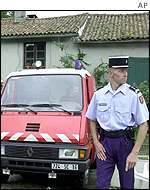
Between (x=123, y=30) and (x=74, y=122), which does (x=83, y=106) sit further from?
(x=123, y=30)

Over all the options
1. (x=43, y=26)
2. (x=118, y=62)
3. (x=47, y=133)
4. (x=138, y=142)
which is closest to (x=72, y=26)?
(x=43, y=26)

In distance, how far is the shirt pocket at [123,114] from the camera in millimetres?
3580

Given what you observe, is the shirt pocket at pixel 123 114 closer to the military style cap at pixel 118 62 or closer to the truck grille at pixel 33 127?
the military style cap at pixel 118 62

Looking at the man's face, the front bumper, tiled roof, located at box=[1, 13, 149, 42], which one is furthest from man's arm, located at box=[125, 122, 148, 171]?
tiled roof, located at box=[1, 13, 149, 42]

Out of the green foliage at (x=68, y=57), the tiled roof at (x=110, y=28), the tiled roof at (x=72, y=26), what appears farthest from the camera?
the tiled roof at (x=72, y=26)

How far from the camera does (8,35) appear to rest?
1343 centimetres

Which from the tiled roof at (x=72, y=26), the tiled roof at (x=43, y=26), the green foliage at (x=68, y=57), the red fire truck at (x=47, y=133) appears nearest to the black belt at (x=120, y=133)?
the red fire truck at (x=47, y=133)

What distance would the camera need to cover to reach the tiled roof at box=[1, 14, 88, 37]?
45.2ft

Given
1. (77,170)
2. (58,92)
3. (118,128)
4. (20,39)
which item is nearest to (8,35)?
(20,39)

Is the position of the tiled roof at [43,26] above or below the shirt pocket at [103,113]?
above

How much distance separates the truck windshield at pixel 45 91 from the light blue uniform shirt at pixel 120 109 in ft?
4.72

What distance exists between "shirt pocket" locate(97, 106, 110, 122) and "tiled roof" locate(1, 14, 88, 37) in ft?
32.6

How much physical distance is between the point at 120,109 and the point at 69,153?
4.29 feet
